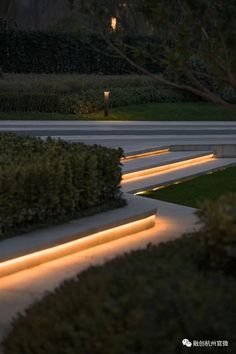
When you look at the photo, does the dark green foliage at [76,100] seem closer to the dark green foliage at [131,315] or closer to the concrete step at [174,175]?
the concrete step at [174,175]

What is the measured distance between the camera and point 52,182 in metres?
8.66

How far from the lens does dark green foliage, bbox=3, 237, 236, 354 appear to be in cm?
397

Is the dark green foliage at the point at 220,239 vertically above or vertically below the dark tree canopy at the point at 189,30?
below

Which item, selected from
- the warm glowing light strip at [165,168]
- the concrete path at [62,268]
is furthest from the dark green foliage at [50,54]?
the concrete path at [62,268]

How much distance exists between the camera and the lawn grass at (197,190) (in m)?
12.7

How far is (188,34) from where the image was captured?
679 cm

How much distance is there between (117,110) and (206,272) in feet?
71.3

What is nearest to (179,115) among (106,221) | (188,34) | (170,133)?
(170,133)

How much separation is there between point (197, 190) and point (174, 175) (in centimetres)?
136

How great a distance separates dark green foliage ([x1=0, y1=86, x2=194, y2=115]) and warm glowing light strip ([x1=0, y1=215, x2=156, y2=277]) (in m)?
15.6

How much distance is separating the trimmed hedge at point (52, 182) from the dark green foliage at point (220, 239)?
10.7 ft

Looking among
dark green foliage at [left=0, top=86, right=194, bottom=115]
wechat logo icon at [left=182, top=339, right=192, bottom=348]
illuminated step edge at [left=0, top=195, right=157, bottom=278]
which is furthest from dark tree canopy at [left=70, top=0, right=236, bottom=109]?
dark green foliage at [left=0, top=86, right=194, bottom=115]

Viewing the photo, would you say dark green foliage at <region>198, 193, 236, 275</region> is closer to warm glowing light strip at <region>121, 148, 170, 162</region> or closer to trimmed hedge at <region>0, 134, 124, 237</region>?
trimmed hedge at <region>0, 134, 124, 237</region>

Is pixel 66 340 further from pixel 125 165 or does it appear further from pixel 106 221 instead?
pixel 125 165
